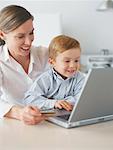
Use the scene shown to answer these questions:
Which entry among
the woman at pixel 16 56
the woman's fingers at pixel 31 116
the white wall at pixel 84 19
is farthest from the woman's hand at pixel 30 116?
the white wall at pixel 84 19

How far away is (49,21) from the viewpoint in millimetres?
4121

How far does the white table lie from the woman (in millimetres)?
362

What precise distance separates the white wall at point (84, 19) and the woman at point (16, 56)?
277 cm

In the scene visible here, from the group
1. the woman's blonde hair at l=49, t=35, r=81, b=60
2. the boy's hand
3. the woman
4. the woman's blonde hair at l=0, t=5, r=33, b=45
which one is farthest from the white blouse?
the boy's hand

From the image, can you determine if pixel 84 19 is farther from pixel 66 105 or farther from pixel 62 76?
pixel 66 105

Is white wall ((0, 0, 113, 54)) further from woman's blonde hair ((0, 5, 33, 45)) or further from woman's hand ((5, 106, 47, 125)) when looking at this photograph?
woman's hand ((5, 106, 47, 125))

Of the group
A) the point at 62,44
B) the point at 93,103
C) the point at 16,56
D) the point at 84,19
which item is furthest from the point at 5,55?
the point at 84,19

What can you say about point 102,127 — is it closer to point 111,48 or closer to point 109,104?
point 109,104

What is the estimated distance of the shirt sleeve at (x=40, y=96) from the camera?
1.28 metres

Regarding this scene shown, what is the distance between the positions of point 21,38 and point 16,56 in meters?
0.16

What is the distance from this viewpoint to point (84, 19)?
4465 millimetres

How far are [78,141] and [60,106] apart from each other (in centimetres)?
30

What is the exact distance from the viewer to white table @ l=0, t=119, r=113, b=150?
35.3 inches

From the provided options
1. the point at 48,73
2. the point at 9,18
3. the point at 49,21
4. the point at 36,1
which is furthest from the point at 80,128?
the point at 36,1
